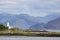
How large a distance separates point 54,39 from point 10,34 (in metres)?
Answer: 6.72

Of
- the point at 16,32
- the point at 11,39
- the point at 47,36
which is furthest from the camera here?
the point at 16,32

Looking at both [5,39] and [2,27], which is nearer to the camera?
[5,39]

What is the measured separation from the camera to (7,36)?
46.3m

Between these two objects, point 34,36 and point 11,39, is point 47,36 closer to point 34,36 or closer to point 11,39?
point 34,36

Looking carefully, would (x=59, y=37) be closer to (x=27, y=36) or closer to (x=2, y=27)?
(x=27, y=36)

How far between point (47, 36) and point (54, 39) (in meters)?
2.76

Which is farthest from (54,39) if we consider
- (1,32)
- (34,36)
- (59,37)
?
(1,32)

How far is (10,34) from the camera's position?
46969 millimetres

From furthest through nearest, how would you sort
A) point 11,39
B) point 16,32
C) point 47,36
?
point 16,32
point 47,36
point 11,39

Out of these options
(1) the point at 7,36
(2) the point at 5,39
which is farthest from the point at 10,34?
(2) the point at 5,39

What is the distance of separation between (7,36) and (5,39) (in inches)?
128

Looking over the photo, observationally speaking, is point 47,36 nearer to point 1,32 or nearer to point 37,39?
point 37,39

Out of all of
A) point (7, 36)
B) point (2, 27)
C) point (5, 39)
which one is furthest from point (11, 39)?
point (2, 27)

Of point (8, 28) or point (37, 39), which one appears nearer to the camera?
point (37, 39)
